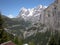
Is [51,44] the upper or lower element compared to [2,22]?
lower

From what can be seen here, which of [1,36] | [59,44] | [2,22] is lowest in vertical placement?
[59,44]

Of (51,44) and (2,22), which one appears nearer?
(2,22)

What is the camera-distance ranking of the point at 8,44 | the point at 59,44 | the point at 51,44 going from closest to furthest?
1. the point at 8,44
2. the point at 51,44
3. the point at 59,44

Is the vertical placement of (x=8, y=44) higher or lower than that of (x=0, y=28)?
lower

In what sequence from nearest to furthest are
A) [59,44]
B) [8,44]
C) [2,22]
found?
[8,44] → [2,22] → [59,44]

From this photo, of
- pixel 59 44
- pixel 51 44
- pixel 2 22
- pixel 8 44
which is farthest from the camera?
pixel 59 44

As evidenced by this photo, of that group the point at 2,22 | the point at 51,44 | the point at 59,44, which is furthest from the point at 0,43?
the point at 59,44

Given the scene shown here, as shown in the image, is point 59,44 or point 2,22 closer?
point 2,22

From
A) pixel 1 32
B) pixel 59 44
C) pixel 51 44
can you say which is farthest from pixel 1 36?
pixel 59 44

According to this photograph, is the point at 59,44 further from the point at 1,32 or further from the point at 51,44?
the point at 1,32
